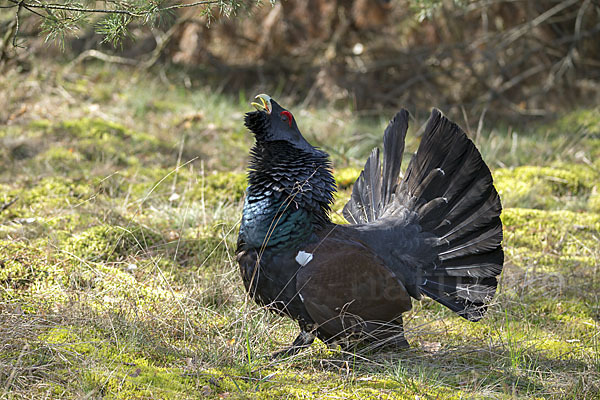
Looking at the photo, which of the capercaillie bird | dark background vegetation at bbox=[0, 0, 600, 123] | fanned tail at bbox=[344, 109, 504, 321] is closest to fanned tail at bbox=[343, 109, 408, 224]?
the capercaillie bird

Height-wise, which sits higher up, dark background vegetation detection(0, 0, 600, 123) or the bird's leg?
dark background vegetation detection(0, 0, 600, 123)

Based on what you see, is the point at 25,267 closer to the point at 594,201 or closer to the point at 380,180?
the point at 380,180

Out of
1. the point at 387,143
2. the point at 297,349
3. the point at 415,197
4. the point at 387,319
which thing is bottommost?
the point at 297,349

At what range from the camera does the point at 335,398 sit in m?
2.80

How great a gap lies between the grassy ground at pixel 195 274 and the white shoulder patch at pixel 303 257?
1.22ft

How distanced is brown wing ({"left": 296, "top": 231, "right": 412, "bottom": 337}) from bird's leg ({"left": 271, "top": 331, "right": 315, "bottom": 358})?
15 cm

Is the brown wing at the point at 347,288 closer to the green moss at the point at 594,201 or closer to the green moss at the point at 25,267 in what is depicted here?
the green moss at the point at 25,267

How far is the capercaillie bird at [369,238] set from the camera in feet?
10.6

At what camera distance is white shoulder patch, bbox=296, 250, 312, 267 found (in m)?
3.22

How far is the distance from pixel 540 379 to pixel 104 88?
259 inches

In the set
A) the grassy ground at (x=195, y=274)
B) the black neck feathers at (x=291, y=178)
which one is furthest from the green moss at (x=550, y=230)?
the black neck feathers at (x=291, y=178)

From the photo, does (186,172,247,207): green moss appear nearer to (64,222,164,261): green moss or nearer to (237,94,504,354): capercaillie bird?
(64,222,164,261): green moss

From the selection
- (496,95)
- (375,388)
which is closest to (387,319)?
(375,388)

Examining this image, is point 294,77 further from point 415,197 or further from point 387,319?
point 387,319
